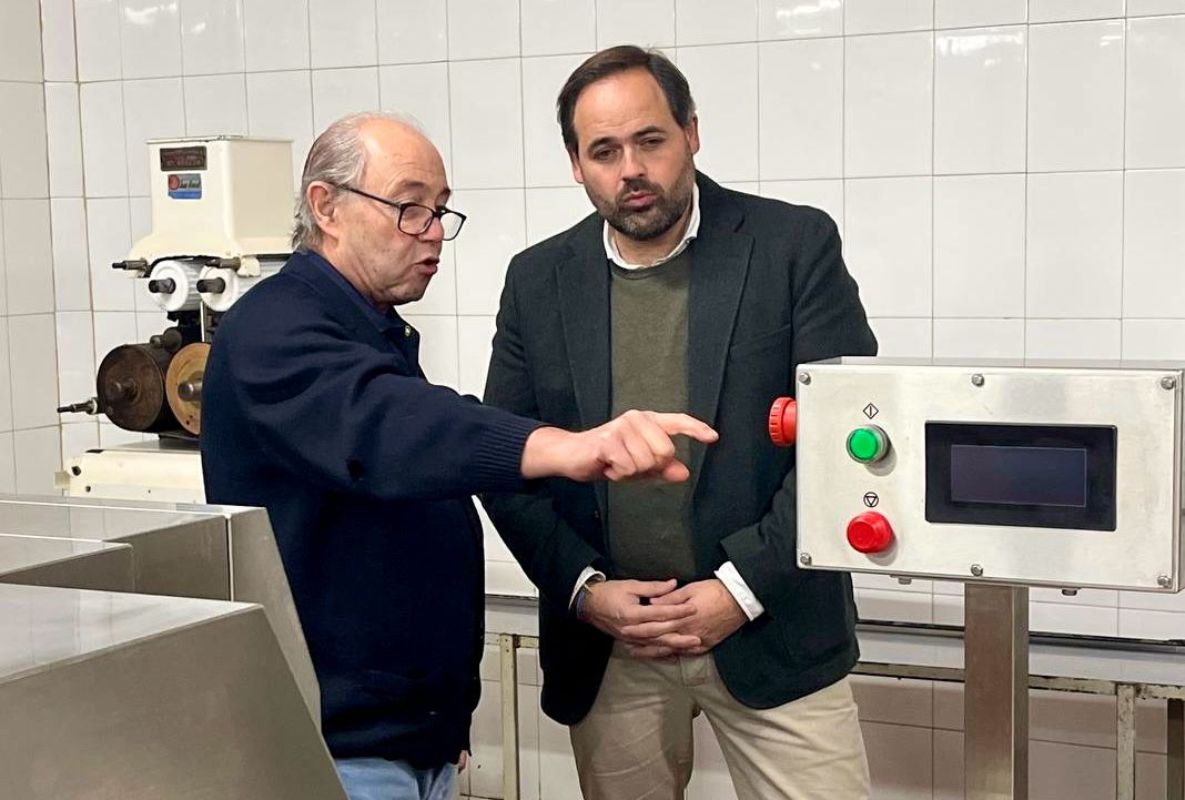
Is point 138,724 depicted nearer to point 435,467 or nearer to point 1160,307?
point 435,467

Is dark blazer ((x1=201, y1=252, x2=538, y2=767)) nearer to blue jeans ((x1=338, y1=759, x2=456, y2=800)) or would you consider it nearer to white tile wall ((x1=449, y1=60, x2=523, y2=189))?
blue jeans ((x1=338, y1=759, x2=456, y2=800))

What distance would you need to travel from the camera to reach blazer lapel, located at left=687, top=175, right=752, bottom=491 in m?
2.09

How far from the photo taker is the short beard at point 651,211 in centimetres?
210

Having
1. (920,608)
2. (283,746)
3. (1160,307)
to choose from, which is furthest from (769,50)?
(283,746)

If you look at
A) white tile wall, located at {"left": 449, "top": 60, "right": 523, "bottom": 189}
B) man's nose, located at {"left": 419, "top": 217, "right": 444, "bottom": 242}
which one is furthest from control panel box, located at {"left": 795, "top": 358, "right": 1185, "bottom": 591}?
white tile wall, located at {"left": 449, "top": 60, "right": 523, "bottom": 189}

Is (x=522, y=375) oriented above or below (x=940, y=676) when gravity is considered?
above

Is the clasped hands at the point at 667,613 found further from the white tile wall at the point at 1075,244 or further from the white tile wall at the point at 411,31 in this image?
the white tile wall at the point at 411,31

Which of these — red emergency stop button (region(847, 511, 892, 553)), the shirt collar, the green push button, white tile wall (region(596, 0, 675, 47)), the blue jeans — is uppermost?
white tile wall (region(596, 0, 675, 47))

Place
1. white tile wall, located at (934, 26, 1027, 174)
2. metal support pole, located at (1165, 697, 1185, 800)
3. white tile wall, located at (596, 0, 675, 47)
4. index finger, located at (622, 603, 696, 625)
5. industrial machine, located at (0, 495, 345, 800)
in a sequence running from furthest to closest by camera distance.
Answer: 1. white tile wall, located at (596, 0, 675, 47)
2. white tile wall, located at (934, 26, 1027, 174)
3. metal support pole, located at (1165, 697, 1185, 800)
4. index finger, located at (622, 603, 696, 625)
5. industrial machine, located at (0, 495, 345, 800)

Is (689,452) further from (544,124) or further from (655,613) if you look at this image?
(544,124)

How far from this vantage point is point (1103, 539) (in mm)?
1336

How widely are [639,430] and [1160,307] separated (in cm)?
157

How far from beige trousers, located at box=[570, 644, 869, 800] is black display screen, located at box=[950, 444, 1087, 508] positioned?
2.66 feet

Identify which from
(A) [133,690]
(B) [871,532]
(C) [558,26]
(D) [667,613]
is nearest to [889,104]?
(C) [558,26]
